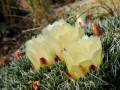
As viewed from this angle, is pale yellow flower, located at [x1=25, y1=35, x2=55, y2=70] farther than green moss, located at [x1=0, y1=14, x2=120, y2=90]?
Yes

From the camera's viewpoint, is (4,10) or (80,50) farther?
(4,10)

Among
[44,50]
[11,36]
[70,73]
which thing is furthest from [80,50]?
[11,36]

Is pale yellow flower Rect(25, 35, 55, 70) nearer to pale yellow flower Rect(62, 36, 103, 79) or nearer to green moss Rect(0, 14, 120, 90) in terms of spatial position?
green moss Rect(0, 14, 120, 90)

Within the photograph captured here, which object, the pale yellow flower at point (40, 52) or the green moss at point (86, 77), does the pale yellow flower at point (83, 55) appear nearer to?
the green moss at point (86, 77)

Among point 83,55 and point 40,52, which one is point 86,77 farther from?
point 40,52

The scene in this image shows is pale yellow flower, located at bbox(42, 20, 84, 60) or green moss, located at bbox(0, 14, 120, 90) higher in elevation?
pale yellow flower, located at bbox(42, 20, 84, 60)

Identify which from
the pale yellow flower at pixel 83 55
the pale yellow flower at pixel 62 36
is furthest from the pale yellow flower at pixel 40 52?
the pale yellow flower at pixel 83 55

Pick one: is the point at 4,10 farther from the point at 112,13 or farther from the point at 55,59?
the point at 55,59

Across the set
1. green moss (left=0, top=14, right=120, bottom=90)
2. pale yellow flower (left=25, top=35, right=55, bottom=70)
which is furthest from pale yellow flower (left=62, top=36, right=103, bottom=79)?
pale yellow flower (left=25, top=35, right=55, bottom=70)
